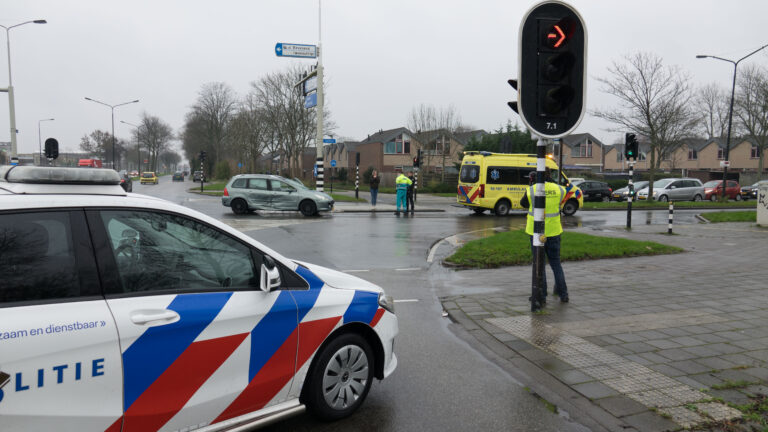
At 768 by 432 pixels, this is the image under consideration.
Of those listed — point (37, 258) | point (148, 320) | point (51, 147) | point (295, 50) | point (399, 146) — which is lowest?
point (148, 320)

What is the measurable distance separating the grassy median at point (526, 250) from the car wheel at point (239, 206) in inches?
438

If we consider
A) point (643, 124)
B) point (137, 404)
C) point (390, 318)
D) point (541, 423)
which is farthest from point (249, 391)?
point (643, 124)

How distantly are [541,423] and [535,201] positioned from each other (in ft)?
10.5

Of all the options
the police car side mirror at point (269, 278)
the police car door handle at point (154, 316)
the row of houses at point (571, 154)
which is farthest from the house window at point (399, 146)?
the police car door handle at point (154, 316)

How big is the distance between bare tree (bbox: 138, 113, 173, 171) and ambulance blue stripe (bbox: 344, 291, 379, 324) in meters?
88.8

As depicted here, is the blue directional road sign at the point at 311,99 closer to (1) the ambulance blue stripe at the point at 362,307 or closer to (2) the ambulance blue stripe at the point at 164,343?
(1) the ambulance blue stripe at the point at 362,307

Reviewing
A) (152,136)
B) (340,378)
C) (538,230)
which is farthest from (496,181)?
(152,136)

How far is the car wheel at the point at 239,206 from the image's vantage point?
2036cm

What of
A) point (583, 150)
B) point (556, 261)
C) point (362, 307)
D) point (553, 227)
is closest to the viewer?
point (362, 307)

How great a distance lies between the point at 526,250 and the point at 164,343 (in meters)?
9.08

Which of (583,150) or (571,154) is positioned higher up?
(583,150)

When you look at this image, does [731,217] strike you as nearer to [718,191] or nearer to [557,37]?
[718,191]

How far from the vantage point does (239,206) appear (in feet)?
67.2

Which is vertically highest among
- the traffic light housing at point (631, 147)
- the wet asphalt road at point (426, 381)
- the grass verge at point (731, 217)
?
the traffic light housing at point (631, 147)
